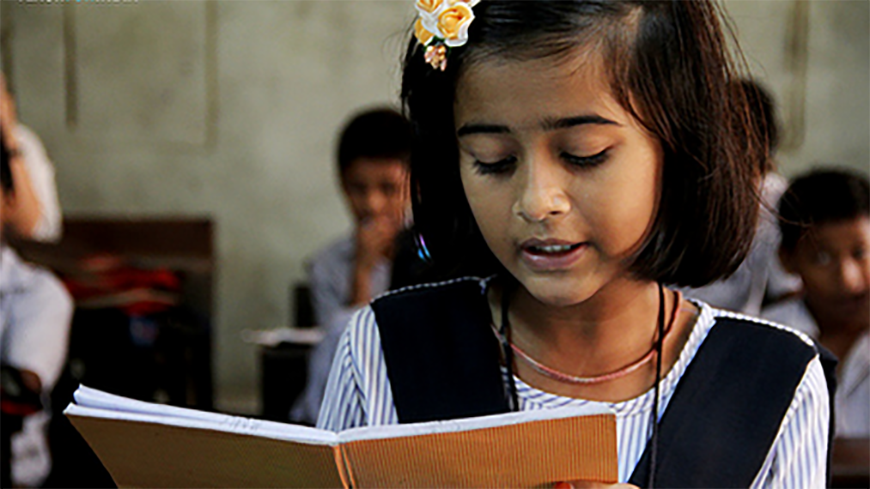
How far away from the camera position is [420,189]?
1.20 m

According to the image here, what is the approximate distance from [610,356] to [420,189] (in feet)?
1.02

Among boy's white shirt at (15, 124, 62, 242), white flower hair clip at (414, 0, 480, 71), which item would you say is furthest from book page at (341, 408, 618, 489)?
boy's white shirt at (15, 124, 62, 242)

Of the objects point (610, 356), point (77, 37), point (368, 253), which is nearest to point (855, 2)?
point (368, 253)

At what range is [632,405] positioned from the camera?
1.12m

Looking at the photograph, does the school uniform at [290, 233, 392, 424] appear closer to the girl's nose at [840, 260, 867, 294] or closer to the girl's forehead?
the girl's nose at [840, 260, 867, 294]

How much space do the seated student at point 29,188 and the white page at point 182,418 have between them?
3.21m

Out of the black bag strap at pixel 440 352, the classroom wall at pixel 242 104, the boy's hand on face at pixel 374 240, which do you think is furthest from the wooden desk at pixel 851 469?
the classroom wall at pixel 242 104

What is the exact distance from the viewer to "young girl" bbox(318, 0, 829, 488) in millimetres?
975

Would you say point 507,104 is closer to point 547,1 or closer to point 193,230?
point 547,1

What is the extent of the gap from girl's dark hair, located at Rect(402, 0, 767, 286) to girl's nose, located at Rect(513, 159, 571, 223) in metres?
0.11

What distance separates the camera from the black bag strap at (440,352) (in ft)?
3.66

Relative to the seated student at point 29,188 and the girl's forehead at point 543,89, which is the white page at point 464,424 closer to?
the girl's forehead at point 543,89

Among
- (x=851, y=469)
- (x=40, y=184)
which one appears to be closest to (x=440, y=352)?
(x=851, y=469)

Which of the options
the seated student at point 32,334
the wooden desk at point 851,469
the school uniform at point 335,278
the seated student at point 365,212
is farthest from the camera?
the school uniform at point 335,278
